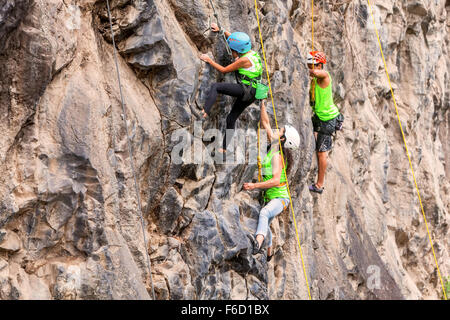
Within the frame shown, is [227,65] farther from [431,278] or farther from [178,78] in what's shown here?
[431,278]

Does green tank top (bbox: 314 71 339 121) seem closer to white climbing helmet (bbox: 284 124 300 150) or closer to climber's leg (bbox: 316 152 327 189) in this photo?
climber's leg (bbox: 316 152 327 189)

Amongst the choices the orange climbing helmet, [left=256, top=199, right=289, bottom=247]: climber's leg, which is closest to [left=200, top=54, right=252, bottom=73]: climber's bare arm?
[left=256, top=199, right=289, bottom=247]: climber's leg

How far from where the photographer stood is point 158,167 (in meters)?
8.42

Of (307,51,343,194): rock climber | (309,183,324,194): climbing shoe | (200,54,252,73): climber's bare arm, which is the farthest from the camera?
(309,183,324,194): climbing shoe

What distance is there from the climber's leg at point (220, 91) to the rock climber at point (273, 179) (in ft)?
3.82

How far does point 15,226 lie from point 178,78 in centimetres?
299

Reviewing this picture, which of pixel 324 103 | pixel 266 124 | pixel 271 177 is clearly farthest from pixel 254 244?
pixel 324 103

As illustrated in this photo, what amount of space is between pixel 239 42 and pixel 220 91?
762 mm

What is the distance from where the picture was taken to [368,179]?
587 inches

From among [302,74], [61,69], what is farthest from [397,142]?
[61,69]

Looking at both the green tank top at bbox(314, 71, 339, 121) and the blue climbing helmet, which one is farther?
the green tank top at bbox(314, 71, 339, 121)

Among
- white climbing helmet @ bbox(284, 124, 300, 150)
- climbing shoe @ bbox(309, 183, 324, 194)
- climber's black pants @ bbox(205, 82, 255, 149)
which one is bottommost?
climbing shoe @ bbox(309, 183, 324, 194)

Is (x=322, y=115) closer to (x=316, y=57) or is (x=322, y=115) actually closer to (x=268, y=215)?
(x=316, y=57)

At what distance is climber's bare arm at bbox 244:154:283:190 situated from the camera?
9.70 meters
